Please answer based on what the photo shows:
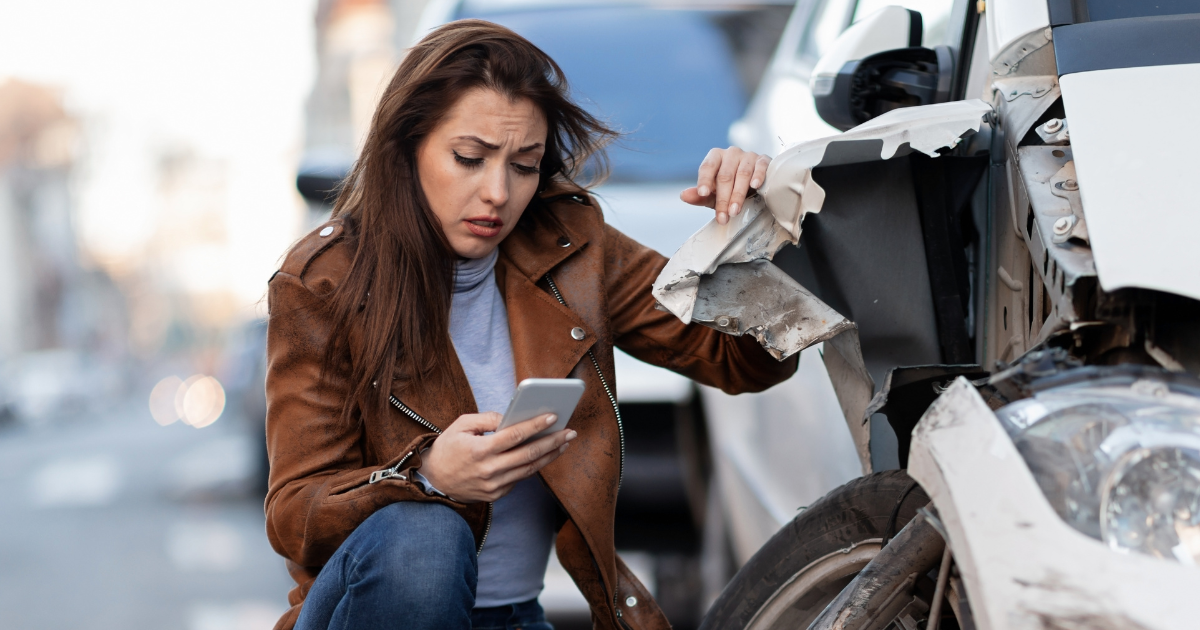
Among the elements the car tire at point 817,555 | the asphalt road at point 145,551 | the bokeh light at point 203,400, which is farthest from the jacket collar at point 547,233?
the bokeh light at point 203,400

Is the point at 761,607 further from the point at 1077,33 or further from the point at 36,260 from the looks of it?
the point at 36,260

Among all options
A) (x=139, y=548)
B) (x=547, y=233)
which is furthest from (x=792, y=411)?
(x=139, y=548)

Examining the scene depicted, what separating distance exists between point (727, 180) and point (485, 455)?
56cm

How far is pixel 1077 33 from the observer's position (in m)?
1.48

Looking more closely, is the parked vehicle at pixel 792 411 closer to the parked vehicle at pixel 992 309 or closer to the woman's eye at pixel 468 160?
the parked vehicle at pixel 992 309

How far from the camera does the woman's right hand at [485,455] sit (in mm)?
1501

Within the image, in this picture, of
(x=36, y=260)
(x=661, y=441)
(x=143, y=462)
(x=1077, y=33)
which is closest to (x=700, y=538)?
(x=661, y=441)

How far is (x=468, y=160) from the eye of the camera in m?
1.79

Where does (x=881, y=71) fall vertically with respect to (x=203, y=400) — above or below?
above

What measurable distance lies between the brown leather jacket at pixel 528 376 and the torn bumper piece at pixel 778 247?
19cm

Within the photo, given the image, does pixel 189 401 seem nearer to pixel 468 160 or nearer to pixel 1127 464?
pixel 468 160

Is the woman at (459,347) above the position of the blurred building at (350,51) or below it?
below

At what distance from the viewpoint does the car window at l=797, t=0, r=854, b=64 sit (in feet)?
9.20

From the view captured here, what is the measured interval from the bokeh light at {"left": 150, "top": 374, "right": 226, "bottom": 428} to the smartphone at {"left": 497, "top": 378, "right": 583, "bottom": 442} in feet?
101
